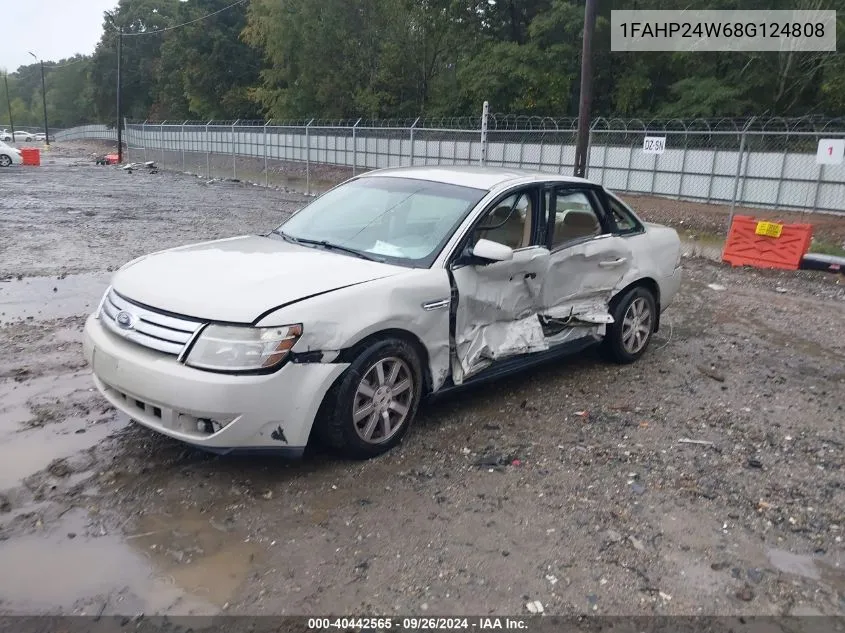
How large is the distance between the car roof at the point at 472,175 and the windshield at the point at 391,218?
0.27 ft

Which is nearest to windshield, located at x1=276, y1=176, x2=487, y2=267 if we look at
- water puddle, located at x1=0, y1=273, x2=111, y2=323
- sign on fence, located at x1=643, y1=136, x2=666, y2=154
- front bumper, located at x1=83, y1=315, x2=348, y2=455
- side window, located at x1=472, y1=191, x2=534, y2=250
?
side window, located at x1=472, y1=191, x2=534, y2=250

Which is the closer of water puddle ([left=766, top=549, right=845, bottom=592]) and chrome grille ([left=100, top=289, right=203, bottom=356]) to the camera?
water puddle ([left=766, top=549, right=845, bottom=592])

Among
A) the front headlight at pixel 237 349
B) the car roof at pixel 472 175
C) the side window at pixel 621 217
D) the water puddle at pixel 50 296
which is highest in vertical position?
the car roof at pixel 472 175

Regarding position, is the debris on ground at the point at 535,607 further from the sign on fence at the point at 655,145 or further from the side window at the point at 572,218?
the sign on fence at the point at 655,145

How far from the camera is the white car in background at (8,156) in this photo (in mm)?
33841

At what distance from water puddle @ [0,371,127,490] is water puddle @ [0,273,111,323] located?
7.31 feet

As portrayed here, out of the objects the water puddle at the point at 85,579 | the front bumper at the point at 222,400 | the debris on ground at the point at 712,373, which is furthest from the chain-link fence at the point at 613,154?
the water puddle at the point at 85,579

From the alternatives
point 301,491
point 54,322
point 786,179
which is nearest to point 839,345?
point 301,491

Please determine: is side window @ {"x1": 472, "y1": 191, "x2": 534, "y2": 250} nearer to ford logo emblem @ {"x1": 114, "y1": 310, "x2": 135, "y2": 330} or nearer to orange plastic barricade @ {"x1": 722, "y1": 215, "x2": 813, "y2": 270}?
ford logo emblem @ {"x1": 114, "y1": 310, "x2": 135, "y2": 330}

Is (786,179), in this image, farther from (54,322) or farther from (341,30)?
(341,30)

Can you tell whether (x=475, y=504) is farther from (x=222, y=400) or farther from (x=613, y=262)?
(x=613, y=262)

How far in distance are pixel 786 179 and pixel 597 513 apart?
16.6 meters

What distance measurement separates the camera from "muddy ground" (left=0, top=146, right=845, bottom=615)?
10.1 ft

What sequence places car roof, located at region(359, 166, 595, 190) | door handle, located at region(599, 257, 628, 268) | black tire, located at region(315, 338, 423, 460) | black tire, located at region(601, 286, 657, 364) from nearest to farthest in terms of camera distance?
black tire, located at region(315, 338, 423, 460) < car roof, located at region(359, 166, 595, 190) < door handle, located at region(599, 257, 628, 268) < black tire, located at region(601, 286, 657, 364)
